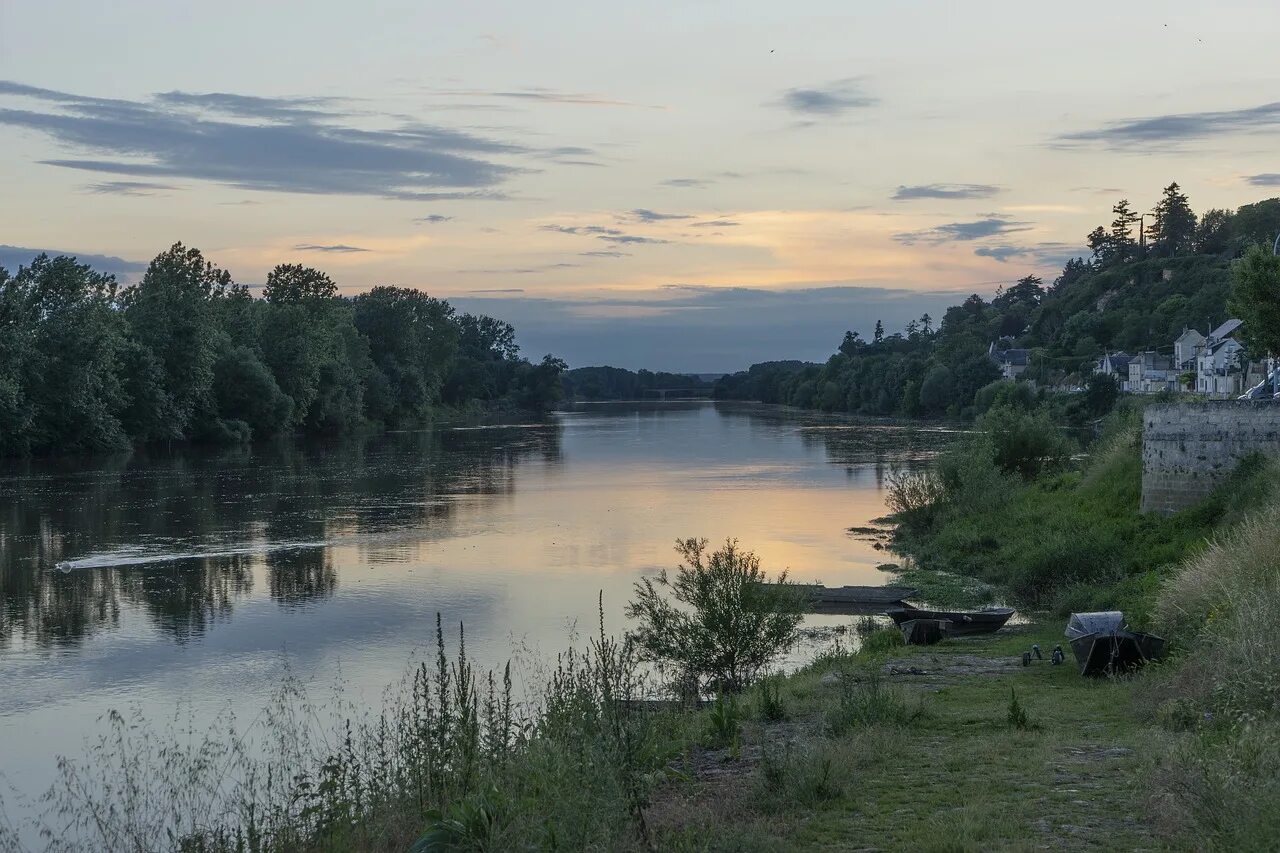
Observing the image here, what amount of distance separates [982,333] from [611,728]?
18976cm

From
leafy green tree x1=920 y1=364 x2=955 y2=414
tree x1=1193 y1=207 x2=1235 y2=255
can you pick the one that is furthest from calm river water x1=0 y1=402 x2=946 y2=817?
tree x1=1193 y1=207 x2=1235 y2=255

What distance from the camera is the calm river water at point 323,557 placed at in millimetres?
21000

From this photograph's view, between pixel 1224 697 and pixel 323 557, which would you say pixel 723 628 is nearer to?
pixel 1224 697

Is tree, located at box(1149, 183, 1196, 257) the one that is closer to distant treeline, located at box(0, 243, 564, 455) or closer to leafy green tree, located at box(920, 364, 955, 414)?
leafy green tree, located at box(920, 364, 955, 414)

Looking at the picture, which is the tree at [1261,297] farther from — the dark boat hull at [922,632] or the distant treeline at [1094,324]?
the distant treeline at [1094,324]

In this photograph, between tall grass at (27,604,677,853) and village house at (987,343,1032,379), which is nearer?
tall grass at (27,604,677,853)

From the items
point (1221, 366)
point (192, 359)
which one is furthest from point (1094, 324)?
point (192, 359)

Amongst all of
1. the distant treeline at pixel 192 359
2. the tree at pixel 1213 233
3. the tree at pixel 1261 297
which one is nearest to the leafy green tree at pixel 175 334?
the distant treeline at pixel 192 359

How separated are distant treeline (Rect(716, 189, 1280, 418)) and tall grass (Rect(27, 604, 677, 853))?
320 ft

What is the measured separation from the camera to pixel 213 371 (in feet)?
274

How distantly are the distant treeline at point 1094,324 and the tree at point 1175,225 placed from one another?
0.43 ft

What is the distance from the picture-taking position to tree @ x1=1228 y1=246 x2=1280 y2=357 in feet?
132

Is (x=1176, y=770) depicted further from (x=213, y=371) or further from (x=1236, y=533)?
(x=213, y=371)

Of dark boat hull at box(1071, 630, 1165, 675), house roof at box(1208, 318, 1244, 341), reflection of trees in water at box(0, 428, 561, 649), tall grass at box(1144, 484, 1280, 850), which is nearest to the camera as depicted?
tall grass at box(1144, 484, 1280, 850)
